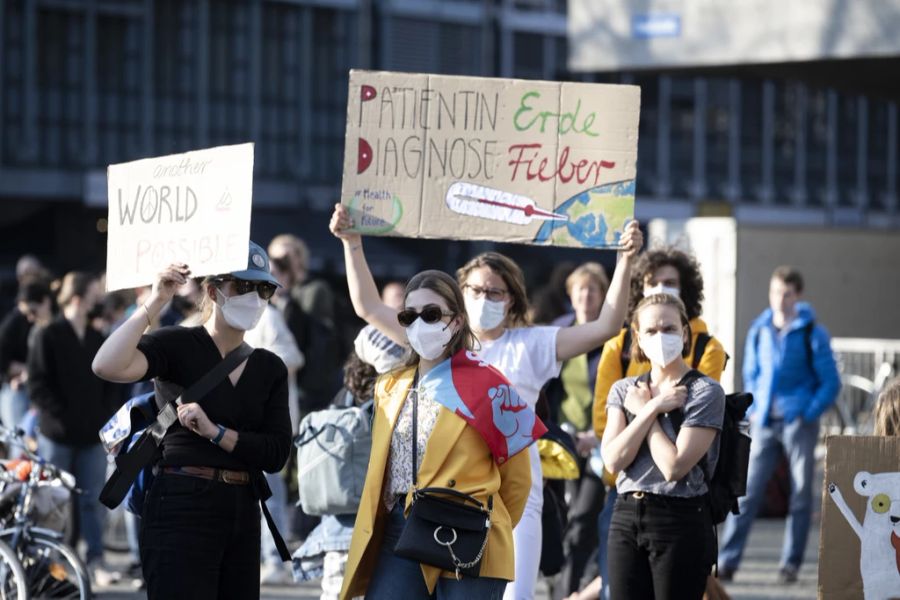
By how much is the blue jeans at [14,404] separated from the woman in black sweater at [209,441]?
22.4 ft

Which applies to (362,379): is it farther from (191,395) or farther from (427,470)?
(427,470)

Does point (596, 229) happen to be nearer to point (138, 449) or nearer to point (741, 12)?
point (138, 449)

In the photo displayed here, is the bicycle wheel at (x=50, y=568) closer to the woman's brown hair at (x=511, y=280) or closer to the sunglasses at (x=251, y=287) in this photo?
the woman's brown hair at (x=511, y=280)

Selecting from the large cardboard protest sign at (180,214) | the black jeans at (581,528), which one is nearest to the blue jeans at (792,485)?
the black jeans at (581,528)

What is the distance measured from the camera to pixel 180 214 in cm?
580

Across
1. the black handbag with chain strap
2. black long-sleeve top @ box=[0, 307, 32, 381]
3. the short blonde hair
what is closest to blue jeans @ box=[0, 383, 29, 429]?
black long-sleeve top @ box=[0, 307, 32, 381]

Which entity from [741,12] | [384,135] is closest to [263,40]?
[741,12]

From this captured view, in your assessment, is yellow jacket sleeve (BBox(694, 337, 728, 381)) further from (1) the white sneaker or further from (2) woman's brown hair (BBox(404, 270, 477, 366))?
(1) the white sneaker

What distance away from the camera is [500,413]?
5.21m

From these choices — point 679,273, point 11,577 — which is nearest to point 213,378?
point 679,273

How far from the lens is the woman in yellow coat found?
5145 millimetres

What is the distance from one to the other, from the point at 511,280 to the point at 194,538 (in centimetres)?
196

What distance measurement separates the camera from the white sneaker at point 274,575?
392 inches

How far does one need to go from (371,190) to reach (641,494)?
5.36 ft
